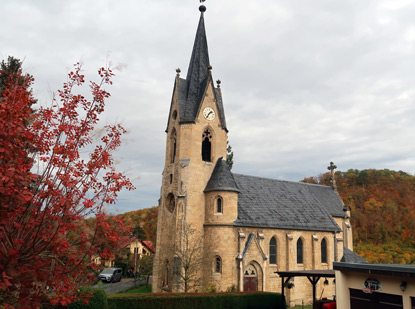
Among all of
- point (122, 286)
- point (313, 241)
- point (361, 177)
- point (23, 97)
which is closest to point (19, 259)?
point (23, 97)

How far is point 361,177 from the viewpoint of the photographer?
9450 cm

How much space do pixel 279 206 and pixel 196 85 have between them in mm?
14975

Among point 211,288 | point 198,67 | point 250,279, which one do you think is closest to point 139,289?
point 211,288

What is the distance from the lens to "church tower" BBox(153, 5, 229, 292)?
29.1 m

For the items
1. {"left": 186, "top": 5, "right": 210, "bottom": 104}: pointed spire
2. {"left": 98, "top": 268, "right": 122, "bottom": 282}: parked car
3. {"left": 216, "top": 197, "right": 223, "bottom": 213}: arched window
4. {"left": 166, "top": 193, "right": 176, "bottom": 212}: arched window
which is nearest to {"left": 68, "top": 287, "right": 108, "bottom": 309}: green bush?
{"left": 166, "top": 193, "right": 176, "bottom": 212}: arched window

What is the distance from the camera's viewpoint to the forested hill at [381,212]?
214ft

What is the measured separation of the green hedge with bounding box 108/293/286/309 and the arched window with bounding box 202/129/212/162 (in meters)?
13.0

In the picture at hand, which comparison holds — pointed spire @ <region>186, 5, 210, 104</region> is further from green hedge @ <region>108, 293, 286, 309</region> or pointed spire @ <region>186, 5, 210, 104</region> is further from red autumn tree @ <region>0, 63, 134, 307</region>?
red autumn tree @ <region>0, 63, 134, 307</region>

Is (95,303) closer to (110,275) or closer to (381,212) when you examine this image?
(110,275)

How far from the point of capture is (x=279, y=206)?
114ft

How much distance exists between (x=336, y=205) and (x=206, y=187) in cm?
1965

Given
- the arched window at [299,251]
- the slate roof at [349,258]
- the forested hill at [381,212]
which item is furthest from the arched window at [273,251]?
the forested hill at [381,212]

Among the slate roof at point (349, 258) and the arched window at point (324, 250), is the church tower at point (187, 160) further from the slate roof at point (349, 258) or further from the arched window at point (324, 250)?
the slate roof at point (349, 258)

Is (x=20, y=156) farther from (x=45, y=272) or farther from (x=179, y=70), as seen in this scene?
(x=179, y=70)
